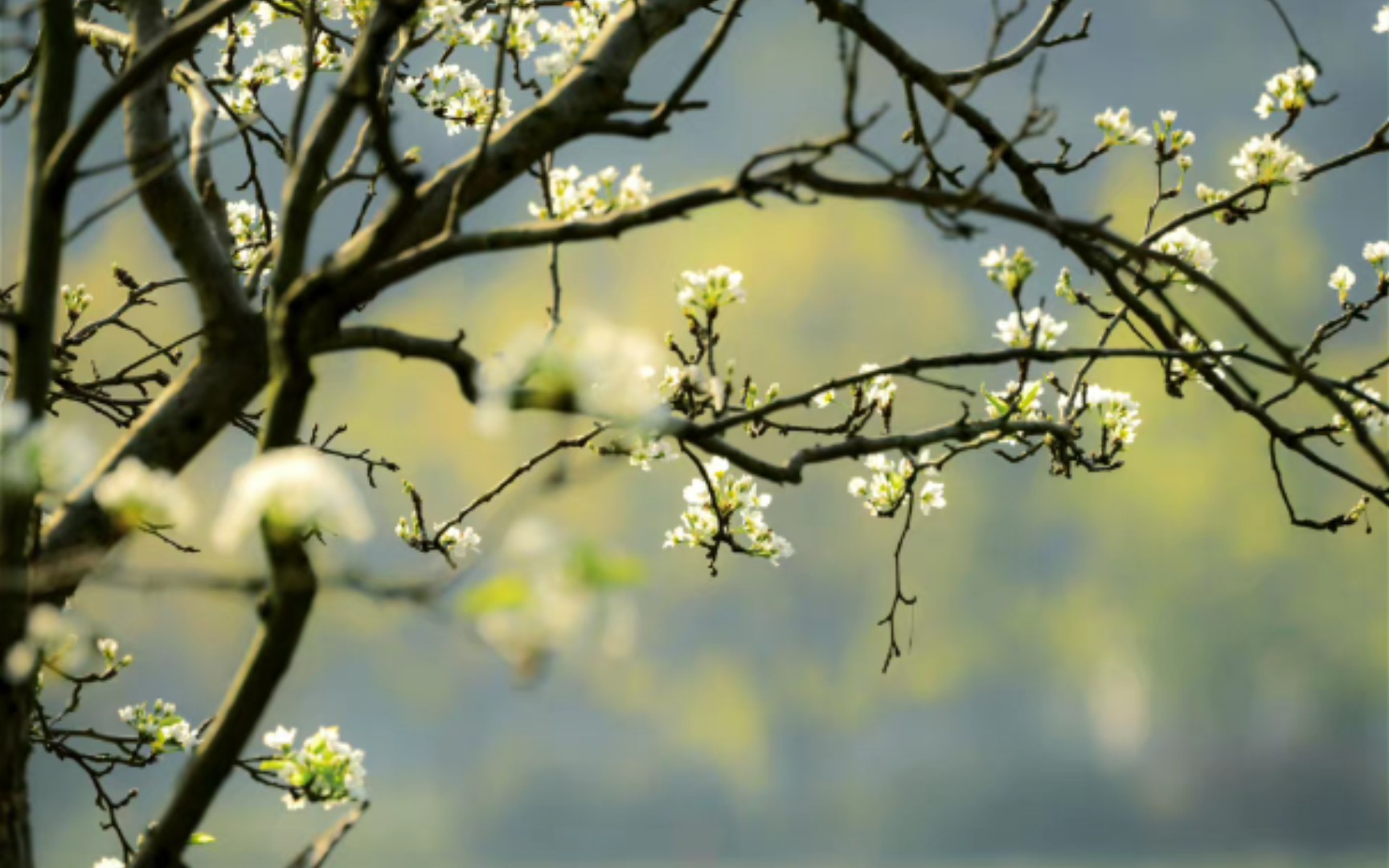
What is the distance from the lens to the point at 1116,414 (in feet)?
10.6

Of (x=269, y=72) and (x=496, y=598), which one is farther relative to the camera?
(x=269, y=72)

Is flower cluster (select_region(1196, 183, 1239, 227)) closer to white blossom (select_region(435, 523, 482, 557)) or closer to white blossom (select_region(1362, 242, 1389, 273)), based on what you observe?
white blossom (select_region(1362, 242, 1389, 273))

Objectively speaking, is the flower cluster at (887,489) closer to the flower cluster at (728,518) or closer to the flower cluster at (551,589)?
the flower cluster at (728,518)

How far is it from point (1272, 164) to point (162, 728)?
8.98ft

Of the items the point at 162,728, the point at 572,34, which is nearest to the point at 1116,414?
the point at 572,34

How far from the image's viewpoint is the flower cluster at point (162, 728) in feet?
10.00

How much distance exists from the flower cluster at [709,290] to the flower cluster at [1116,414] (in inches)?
38.6

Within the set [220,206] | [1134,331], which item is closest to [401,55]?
[220,206]

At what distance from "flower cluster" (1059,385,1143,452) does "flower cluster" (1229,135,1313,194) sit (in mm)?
562

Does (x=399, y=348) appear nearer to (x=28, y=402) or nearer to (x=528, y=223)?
(x=528, y=223)

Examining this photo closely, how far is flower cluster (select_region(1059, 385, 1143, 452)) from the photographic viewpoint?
321 cm

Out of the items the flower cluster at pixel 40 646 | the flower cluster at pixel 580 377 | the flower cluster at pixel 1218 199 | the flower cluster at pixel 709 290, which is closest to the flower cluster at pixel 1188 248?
the flower cluster at pixel 1218 199

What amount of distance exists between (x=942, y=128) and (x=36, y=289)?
131 cm

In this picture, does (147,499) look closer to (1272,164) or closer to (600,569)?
(600,569)
